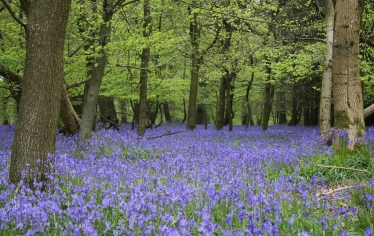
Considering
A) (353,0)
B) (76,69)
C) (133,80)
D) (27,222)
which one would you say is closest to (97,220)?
(27,222)

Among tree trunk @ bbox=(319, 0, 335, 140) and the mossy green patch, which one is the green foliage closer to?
the mossy green patch

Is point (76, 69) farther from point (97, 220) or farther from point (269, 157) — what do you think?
point (97, 220)

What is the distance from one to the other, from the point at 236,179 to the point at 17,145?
3.04 meters

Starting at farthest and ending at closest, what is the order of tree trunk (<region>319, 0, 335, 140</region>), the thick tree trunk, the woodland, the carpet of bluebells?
tree trunk (<region>319, 0, 335, 140</region>), the thick tree trunk, the woodland, the carpet of bluebells

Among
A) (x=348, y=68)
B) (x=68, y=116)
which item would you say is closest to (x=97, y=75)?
(x=68, y=116)

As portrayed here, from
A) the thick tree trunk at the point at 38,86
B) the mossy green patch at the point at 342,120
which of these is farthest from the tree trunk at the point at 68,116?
the mossy green patch at the point at 342,120

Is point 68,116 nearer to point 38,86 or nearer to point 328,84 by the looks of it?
point 38,86

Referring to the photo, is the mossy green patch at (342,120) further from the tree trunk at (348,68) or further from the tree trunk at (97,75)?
the tree trunk at (97,75)

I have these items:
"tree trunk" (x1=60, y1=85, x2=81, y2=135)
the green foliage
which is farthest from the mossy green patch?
"tree trunk" (x1=60, y1=85, x2=81, y2=135)

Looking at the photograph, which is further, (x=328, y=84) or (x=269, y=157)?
(x=328, y=84)

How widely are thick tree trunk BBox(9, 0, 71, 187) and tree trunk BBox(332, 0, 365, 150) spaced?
16.9 feet

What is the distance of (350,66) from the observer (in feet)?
22.4

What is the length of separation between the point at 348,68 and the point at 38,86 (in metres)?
5.65

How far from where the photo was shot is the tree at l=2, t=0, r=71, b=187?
4641 millimetres
